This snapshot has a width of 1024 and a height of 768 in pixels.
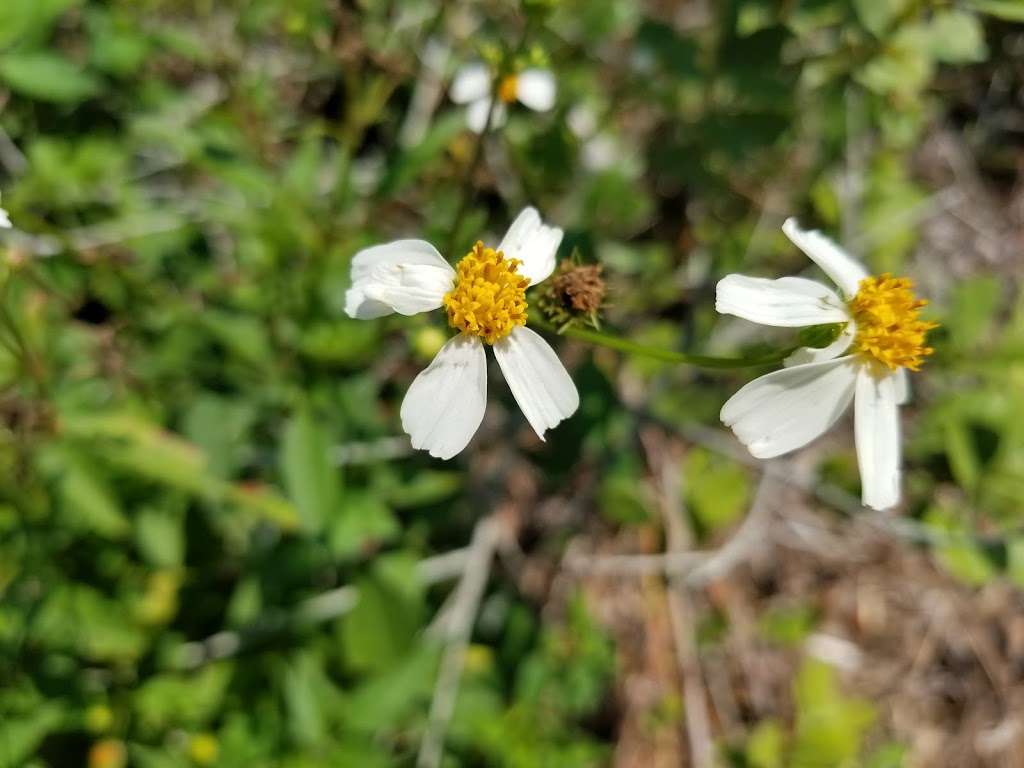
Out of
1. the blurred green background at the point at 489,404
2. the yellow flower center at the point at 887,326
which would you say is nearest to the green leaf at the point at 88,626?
the blurred green background at the point at 489,404

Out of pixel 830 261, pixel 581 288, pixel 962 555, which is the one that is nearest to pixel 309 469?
pixel 581 288

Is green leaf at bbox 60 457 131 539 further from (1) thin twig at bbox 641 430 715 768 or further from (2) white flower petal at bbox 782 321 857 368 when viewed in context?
(1) thin twig at bbox 641 430 715 768

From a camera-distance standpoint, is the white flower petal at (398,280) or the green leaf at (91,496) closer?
the white flower petal at (398,280)

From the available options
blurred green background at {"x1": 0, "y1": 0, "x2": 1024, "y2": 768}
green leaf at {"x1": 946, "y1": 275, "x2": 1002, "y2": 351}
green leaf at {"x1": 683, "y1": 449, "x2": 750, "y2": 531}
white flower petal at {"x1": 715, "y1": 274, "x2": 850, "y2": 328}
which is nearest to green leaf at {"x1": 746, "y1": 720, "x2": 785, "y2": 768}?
blurred green background at {"x1": 0, "y1": 0, "x2": 1024, "y2": 768}

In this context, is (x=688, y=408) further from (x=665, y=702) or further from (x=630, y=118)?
(x=630, y=118)

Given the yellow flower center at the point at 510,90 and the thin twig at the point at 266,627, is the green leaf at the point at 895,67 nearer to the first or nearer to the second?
the yellow flower center at the point at 510,90

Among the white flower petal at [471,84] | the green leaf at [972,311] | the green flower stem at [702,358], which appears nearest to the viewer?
the green flower stem at [702,358]
